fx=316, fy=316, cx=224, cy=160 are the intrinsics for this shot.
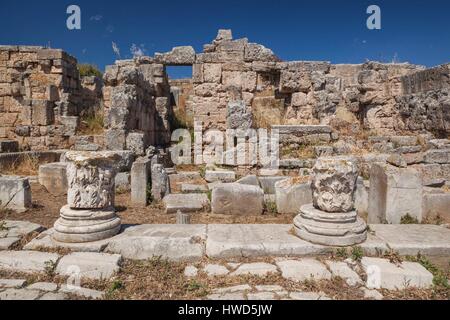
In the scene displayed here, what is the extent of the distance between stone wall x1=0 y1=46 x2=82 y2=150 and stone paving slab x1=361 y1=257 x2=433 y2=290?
10224mm

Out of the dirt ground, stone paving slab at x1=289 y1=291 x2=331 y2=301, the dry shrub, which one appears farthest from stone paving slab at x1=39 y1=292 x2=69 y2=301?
the dry shrub

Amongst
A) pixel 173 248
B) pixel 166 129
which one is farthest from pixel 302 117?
pixel 173 248

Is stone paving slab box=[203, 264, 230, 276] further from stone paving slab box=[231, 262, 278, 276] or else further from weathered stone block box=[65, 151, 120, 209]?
weathered stone block box=[65, 151, 120, 209]

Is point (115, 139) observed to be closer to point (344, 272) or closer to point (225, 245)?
point (225, 245)

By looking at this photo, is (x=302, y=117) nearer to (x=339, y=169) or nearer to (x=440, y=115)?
(x=440, y=115)

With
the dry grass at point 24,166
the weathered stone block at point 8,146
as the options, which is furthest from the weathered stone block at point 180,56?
the weathered stone block at point 8,146

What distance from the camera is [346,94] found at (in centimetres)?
1162

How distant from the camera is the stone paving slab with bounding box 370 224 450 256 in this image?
3.74 meters

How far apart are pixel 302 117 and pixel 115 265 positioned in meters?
9.56

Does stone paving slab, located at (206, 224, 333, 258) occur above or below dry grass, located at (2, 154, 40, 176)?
below

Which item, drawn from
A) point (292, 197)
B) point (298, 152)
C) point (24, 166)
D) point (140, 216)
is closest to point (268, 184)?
point (292, 197)

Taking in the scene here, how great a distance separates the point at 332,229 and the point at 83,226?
Answer: 301cm

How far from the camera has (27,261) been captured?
342 centimetres

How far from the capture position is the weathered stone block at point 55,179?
Result: 23.5 feet
